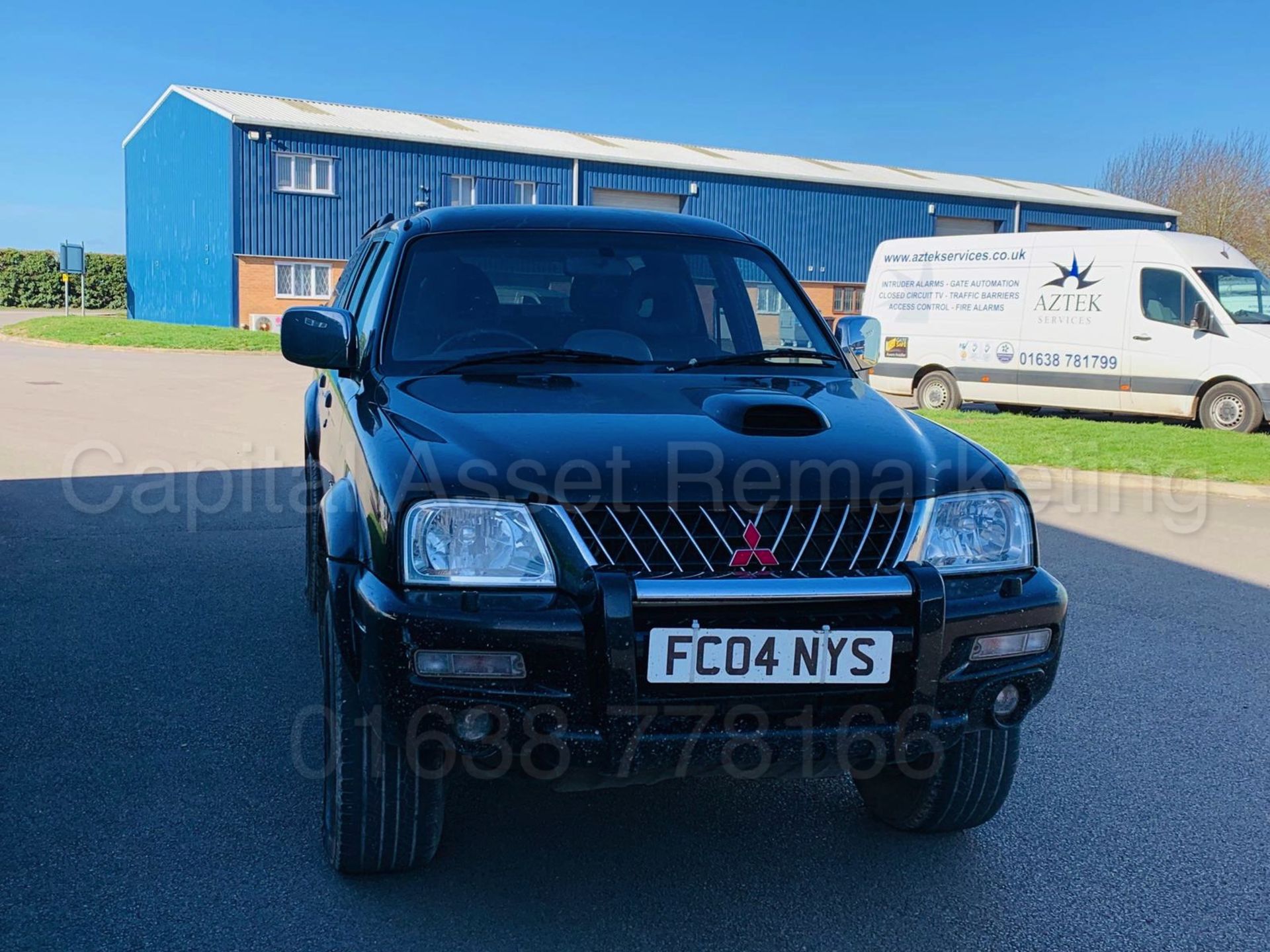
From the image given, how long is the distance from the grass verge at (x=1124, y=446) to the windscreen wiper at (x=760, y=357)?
762 centimetres

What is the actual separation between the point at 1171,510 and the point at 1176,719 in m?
5.51

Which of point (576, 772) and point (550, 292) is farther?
point (550, 292)

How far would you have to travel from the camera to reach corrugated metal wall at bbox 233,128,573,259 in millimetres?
33406

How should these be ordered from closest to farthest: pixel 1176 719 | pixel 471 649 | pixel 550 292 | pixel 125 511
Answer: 1. pixel 471 649
2. pixel 550 292
3. pixel 1176 719
4. pixel 125 511

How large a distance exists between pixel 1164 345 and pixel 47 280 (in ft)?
149

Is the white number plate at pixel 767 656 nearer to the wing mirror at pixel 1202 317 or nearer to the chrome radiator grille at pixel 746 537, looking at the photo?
the chrome radiator grille at pixel 746 537

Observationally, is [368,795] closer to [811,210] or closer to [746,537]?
[746,537]

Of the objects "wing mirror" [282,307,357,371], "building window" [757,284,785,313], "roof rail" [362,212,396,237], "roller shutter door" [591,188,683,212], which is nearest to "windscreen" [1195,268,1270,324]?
"building window" [757,284,785,313]

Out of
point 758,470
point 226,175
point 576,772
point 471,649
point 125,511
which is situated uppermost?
point 226,175

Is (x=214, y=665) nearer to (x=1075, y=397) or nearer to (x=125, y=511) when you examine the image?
(x=125, y=511)

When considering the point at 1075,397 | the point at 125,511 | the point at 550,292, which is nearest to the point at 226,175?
the point at 1075,397

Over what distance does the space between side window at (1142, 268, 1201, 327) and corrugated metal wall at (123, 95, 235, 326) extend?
2568cm

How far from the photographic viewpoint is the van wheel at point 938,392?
1686cm

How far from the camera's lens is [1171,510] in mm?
9539
